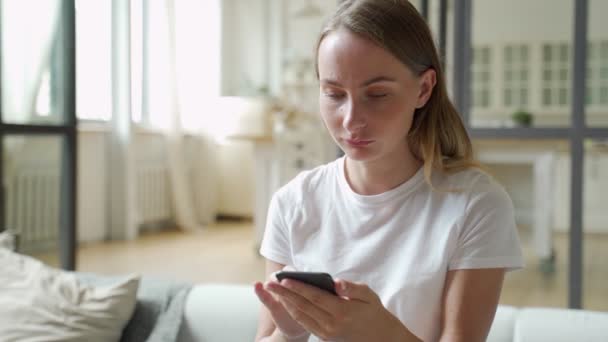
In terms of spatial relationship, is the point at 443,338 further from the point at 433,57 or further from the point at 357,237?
the point at 433,57

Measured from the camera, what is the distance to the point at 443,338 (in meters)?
0.91

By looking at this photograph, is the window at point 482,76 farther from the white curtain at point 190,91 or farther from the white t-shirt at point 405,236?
the white t-shirt at point 405,236

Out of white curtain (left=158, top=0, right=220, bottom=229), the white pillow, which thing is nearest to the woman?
the white pillow

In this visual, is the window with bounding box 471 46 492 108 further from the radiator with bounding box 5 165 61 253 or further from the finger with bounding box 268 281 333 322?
the finger with bounding box 268 281 333 322

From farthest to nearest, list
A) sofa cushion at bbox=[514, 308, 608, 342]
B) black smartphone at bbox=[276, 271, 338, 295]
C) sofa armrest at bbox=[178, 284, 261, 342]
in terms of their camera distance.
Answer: sofa armrest at bbox=[178, 284, 261, 342] < sofa cushion at bbox=[514, 308, 608, 342] < black smartphone at bbox=[276, 271, 338, 295]

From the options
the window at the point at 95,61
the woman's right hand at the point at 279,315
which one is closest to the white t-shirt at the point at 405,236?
the woman's right hand at the point at 279,315

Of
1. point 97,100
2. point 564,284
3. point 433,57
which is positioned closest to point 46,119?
point 433,57

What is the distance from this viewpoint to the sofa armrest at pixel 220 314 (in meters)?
1.40

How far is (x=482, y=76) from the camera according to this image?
6.23m

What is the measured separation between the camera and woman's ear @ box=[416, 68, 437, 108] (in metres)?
0.95

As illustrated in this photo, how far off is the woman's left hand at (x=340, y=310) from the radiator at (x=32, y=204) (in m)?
1.74

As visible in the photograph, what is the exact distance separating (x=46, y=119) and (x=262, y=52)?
15.2 feet

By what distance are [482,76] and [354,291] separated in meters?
5.76

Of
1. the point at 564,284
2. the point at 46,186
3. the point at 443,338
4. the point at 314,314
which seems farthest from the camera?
the point at 564,284
